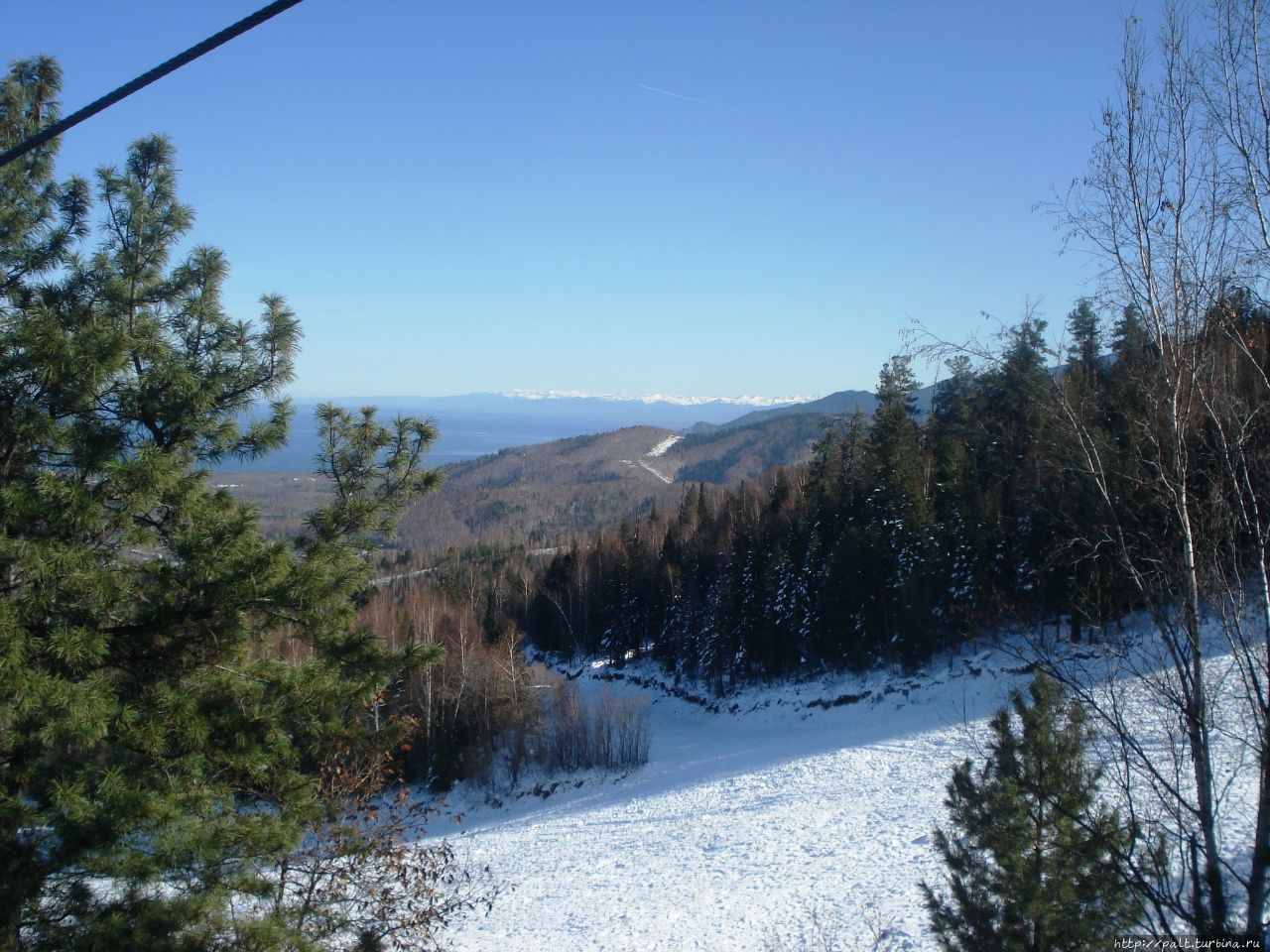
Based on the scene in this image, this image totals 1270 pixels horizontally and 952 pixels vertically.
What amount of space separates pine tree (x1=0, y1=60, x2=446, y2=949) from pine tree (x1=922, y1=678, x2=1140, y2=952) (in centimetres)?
500

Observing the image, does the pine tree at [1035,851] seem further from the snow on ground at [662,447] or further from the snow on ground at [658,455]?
the snow on ground at [662,447]

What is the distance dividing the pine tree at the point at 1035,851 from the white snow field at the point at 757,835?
0.68 m

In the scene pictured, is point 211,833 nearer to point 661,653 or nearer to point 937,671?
point 937,671

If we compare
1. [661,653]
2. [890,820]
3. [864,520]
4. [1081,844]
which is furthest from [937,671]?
[1081,844]

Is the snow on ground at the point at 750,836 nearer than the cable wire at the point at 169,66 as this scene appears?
No

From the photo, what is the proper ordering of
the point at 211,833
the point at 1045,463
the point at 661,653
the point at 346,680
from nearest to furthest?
the point at 1045,463
the point at 211,833
the point at 346,680
the point at 661,653

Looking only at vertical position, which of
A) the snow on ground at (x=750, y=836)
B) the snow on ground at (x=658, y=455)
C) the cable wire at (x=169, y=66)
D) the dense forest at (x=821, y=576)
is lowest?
the snow on ground at (x=750, y=836)

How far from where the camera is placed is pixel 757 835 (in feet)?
62.7

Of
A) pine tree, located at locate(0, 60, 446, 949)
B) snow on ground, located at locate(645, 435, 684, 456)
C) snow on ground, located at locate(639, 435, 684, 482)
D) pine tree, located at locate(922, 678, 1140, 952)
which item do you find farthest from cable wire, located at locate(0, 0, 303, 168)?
snow on ground, located at locate(645, 435, 684, 456)

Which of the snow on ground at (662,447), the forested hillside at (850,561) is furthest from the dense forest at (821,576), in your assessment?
the snow on ground at (662,447)

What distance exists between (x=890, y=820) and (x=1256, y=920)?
16.5m

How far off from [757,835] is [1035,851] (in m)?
14.8

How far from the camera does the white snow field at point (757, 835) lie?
1366 cm

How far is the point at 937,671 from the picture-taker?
32.1 metres
